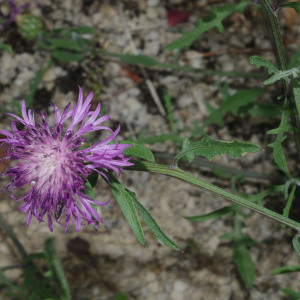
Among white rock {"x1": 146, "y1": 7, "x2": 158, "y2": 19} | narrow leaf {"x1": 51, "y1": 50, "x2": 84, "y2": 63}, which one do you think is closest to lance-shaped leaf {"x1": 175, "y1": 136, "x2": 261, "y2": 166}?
narrow leaf {"x1": 51, "y1": 50, "x2": 84, "y2": 63}

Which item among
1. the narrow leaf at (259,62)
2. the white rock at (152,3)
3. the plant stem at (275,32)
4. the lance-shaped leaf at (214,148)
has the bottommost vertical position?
the lance-shaped leaf at (214,148)

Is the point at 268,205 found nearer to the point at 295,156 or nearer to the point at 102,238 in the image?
the point at 295,156

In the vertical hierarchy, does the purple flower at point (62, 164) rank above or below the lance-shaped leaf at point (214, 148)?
below

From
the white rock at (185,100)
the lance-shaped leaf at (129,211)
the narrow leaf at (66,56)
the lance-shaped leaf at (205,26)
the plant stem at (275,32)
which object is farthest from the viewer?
the white rock at (185,100)

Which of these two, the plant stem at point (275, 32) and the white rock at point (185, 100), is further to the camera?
the white rock at point (185, 100)

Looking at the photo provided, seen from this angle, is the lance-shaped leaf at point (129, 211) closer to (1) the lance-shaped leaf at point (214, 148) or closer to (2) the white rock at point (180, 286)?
(1) the lance-shaped leaf at point (214, 148)

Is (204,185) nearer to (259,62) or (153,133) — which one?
(259,62)

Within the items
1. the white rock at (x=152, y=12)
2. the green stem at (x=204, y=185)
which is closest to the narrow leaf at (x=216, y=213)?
the green stem at (x=204, y=185)

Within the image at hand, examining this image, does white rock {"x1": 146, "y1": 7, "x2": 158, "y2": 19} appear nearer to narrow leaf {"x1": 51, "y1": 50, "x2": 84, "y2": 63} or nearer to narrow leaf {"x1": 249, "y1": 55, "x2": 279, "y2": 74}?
narrow leaf {"x1": 51, "y1": 50, "x2": 84, "y2": 63}
